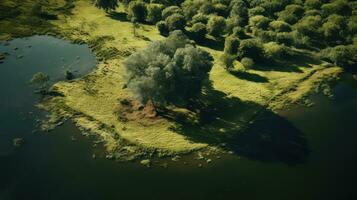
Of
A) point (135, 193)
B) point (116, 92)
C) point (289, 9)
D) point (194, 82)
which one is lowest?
point (135, 193)

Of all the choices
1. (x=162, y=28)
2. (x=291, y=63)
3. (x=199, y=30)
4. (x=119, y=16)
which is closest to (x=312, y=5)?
(x=291, y=63)

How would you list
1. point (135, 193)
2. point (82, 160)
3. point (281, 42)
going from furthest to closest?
point (281, 42), point (82, 160), point (135, 193)

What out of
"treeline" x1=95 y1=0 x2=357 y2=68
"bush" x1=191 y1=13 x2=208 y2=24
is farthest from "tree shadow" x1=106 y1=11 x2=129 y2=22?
"bush" x1=191 y1=13 x2=208 y2=24

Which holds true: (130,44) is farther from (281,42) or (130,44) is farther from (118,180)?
(118,180)

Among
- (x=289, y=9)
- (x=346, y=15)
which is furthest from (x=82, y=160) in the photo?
(x=346, y=15)

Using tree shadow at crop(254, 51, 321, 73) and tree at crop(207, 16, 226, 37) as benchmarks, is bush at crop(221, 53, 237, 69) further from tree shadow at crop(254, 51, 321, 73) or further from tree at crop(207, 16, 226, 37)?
A: tree at crop(207, 16, 226, 37)

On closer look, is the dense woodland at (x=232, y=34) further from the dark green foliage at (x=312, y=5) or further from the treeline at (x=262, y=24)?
the dark green foliage at (x=312, y=5)

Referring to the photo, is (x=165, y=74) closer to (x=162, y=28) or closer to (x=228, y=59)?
(x=228, y=59)
